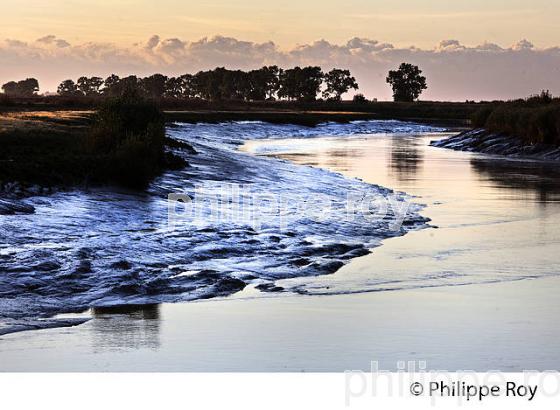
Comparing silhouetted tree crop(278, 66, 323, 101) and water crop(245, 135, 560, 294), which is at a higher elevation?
silhouetted tree crop(278, 66, 323, 101)

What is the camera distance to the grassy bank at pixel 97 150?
21797 millimetres

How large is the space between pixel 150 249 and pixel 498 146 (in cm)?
3908

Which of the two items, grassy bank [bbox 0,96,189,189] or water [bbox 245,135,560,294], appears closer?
water [bbox 245,135,560,294]

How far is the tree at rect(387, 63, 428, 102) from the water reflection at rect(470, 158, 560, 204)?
147 meters

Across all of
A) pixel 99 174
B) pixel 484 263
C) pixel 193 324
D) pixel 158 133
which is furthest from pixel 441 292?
pixel 158 133

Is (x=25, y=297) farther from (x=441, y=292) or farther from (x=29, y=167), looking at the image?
(x=29, y=167)

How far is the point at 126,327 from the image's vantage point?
11.1 meters

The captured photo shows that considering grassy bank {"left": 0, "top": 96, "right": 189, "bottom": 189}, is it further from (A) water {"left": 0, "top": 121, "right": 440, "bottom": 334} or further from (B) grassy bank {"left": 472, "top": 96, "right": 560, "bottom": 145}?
(B) grassy bank {"left": 472, "top": 96, "right": 560, "bottom": 145}

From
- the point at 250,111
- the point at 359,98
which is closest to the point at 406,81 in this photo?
the point at 359,98

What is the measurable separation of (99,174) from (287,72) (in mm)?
177987

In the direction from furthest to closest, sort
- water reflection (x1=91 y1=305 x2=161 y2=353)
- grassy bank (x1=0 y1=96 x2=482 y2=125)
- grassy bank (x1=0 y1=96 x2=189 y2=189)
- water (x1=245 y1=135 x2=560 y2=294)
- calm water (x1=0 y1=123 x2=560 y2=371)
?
grassy bank (x1=0 y1=96 x2=482 y2=125), grassy bank (x1=0 y1=96 x2=189 y2=189), water (x1=245 y1=135 x2=560 y2=294), water reflection (x1=91 y1=305 x2=161 y2=353), calm water (x1=0 y1=123 x2=560 y2=371)

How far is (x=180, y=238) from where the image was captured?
1689cm

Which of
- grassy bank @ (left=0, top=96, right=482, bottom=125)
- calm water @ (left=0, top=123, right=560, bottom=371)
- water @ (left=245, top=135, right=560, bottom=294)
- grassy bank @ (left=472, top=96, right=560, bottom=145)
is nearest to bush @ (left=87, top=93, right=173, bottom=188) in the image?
calm water @ (left=0, top=123, right=560, bottom=371)

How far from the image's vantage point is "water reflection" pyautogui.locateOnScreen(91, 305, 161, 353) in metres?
10.4
